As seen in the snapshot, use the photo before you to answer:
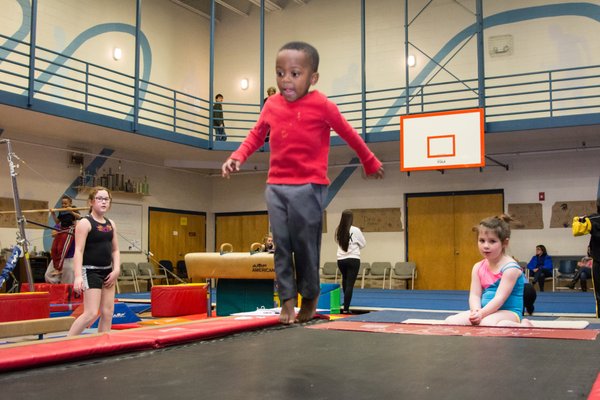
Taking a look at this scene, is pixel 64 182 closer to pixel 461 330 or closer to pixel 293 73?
pixel 461 330

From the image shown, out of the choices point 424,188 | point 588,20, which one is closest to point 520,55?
point 588,20

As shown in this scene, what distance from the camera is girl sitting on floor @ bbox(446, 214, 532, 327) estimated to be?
3.57 metres

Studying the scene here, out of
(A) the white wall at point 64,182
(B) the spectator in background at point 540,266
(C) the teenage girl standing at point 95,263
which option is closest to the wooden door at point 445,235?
(B) the spectator in background at point 540,266

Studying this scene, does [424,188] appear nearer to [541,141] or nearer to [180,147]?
→ [541,141]

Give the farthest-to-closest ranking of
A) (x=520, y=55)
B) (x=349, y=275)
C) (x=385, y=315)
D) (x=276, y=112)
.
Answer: (x=520, y=55), (x=349, y=275), (x=385, y=315), (x=276, y=112)

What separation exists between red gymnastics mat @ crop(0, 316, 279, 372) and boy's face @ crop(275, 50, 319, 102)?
1421 mm

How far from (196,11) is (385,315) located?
12.7 metres

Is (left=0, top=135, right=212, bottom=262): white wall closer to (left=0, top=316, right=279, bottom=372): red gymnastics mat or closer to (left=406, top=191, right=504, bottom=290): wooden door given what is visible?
(left=406, top=191, right=504, bottom=290): wooden door

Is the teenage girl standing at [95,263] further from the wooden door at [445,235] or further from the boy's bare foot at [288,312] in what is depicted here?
the wooden door at [445,235]

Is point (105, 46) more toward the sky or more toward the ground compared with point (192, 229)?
more toward the sky

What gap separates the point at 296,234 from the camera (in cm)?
241

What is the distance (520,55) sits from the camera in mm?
12789

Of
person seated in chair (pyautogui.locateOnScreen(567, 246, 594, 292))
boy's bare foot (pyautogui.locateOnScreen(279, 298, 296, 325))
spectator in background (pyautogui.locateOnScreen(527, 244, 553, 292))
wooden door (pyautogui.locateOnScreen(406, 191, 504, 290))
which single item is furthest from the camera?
wooden door (pyautogui.locateOnScreen(406, 191, 504, 290))

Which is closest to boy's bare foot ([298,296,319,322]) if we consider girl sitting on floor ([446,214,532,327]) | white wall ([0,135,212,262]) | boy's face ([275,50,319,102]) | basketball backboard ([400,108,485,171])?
boy's face ([275,50,319,102])
